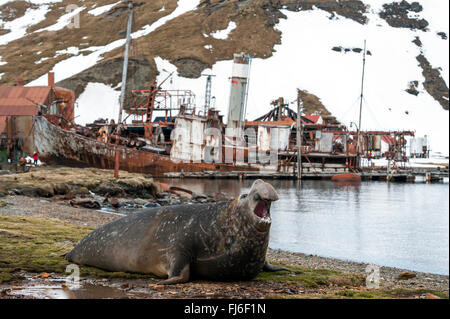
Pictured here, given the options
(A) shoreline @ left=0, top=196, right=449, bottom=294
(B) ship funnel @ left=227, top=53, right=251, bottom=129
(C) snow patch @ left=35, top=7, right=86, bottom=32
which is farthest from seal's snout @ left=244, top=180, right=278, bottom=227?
(C) snow patch @ left=35, top=7, right=86, bottom=32

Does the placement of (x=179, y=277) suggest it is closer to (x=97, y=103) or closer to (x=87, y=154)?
(x=87, y=154)

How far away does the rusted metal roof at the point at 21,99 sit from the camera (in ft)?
161

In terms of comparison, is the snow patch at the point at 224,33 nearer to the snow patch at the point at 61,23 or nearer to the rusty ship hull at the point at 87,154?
the snow patch at the point at 61,23

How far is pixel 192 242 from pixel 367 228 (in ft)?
72.5

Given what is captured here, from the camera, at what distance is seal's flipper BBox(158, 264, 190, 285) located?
6629mm

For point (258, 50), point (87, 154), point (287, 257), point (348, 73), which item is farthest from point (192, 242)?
point (348, 73)

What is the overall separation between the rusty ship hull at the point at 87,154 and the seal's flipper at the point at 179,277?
41.5 metres

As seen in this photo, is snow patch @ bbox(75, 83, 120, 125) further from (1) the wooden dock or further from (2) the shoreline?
(2) the shoreline

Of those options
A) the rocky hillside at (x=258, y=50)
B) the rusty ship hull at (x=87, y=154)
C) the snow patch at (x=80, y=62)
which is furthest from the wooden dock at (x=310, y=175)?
the snow patch at (x=80, y=62)

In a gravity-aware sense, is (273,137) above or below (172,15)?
below

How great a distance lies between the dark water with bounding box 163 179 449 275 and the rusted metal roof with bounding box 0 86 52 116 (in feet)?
78.2

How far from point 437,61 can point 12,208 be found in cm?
15364

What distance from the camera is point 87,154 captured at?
53.0m
